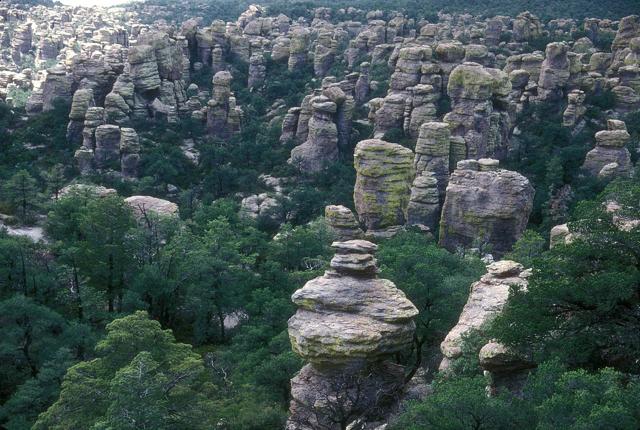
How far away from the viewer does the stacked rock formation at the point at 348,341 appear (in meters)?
18.3

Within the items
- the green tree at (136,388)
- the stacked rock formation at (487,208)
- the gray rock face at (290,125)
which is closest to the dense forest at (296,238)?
the green tree at (136,388)

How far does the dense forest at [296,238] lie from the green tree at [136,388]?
53 mm

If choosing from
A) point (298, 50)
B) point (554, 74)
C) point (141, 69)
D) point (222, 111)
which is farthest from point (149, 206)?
point (298, 50)

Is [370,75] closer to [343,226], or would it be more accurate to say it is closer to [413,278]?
[343,226]

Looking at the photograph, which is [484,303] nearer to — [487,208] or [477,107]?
[487,208]

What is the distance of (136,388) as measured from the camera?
52.6 ft

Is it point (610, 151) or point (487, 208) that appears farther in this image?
point (610, 151)

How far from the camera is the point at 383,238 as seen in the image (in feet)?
128

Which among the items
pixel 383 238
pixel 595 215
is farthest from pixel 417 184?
pixel 595 215

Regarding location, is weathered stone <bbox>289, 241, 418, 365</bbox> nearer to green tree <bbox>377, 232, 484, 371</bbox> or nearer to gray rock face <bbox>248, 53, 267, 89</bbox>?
green tree <bbox>377, 232, 484, 371</bbox>

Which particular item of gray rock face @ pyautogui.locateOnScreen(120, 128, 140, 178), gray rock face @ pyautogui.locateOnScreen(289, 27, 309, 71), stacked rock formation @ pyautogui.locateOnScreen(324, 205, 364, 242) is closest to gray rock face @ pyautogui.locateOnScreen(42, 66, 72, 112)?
gray rock face @ pyautogui.locateOnScreen(120, 128, 140, 178)

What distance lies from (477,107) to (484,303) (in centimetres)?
2838

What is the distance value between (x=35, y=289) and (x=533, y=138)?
1394 inches

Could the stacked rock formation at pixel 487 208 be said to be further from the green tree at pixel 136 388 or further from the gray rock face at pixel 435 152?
the green tree at pixel 136 388
